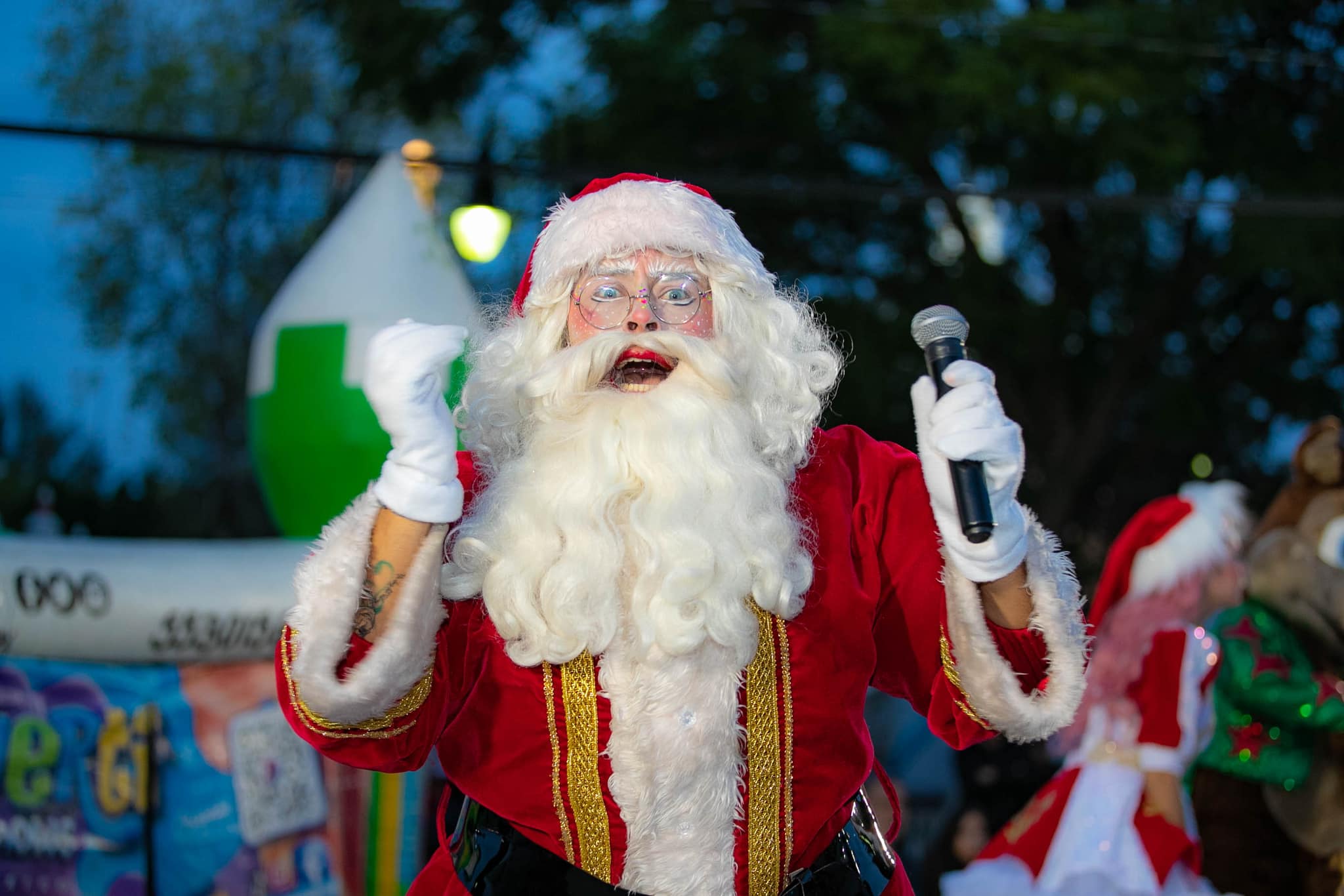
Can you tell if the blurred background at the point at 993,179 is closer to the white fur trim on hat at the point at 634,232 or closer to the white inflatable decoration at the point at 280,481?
the white inflatable decoration at the point at 280,481

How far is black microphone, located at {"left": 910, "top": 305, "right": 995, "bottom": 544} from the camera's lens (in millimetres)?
1994

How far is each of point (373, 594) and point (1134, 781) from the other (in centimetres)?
343

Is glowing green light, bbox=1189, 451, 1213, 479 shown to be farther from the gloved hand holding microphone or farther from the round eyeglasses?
the gloved hand holding microphone

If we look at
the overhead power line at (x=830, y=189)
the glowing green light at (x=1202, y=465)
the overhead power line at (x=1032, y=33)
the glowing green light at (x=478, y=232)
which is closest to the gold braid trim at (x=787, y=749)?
the overhead power line at (x=830, y=189)

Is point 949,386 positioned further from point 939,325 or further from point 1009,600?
point 1009,600

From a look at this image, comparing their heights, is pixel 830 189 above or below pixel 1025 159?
above

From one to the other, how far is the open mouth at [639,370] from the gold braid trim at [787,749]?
0.52 metres

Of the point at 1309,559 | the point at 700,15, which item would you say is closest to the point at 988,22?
the point at 700,15

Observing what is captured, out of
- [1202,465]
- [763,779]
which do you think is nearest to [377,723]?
[763,779]

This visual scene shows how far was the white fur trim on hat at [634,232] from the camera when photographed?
8.62ft

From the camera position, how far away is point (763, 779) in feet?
7.35

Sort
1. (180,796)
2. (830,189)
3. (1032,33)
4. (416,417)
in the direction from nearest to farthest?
(416,417) → (180,796) → (830,189) → (1032,33)

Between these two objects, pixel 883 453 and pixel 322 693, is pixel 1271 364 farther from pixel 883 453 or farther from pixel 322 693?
pixel 322 693

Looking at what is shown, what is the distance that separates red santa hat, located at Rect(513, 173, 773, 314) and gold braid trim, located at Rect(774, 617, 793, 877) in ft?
2.55
